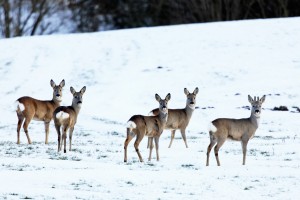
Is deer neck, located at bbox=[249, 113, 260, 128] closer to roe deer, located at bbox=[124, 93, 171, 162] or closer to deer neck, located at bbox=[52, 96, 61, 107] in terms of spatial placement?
roe deer, located at bbox=[124, 93, 171, 162]

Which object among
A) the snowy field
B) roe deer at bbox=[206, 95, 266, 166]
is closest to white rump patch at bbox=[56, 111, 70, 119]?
the snowy field

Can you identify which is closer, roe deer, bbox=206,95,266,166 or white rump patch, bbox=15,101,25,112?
roe deer, bbox=206,95,266,166

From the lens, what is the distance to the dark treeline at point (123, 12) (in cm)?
4725

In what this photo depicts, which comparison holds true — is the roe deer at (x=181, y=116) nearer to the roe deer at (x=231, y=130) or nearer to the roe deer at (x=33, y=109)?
the roe deer at (x=33, y=109)

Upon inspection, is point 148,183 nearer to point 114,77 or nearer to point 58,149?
point 58,149

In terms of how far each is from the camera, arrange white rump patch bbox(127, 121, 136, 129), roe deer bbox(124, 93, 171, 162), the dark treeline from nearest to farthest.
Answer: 1. white rump patch bbox(127, 121, 136, 129)
2. roe deer bbox(124, 93, 171, 162)
3. the dark treeline

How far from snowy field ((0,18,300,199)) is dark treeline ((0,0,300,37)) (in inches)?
338

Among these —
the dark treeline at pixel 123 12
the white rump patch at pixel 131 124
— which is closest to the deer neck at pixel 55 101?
the white rump patch at pixel 131 124

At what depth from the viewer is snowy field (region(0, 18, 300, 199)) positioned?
1405 cm

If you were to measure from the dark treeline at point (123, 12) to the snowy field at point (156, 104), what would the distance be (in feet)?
28.1

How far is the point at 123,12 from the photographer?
50500 mm

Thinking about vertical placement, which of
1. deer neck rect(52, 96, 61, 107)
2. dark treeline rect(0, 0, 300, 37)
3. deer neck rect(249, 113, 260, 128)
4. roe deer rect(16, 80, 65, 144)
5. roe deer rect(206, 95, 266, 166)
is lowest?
roe deer rect(206, 95, 266, 166)

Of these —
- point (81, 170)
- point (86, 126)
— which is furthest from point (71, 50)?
point (81, 170)

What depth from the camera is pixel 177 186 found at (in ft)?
46.0
